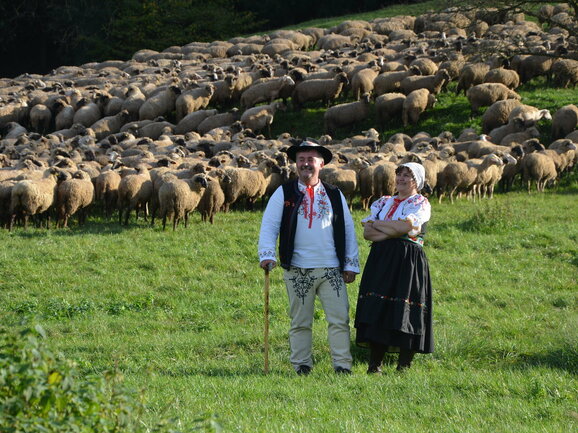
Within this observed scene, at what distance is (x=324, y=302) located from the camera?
8094 mm

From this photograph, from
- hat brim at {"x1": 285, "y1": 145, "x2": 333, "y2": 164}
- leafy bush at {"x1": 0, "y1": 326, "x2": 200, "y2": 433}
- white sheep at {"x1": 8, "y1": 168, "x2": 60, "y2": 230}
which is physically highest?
hat brim at {"x1": 285, "y1": 145, "x2": 333, "y2": 164}

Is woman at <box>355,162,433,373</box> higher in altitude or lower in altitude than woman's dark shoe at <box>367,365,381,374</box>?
higher

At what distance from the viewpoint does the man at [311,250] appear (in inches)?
317

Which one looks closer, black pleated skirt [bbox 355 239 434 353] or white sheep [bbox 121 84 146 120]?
black pleated skirt [bbox 355 239 434 353]

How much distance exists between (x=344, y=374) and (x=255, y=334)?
2.29m

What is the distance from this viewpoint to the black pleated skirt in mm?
8008

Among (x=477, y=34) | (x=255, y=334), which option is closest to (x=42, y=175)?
(x=255, y=334)

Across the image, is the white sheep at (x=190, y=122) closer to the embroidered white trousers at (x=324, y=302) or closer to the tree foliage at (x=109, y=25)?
the embroidered white trousers at (x=324, y=302)

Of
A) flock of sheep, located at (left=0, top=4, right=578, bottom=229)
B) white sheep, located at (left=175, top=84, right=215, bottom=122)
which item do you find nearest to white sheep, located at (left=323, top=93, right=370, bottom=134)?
flock of sheep, located at (left=0, top=4, right=578, bottom=229)

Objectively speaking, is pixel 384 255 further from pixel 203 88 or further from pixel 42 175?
pixel 203 88

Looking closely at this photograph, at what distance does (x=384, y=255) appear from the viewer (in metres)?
8.16

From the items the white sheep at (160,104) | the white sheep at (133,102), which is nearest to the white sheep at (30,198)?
the white sheep at (160,104)

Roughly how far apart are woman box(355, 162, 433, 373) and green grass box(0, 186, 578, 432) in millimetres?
393

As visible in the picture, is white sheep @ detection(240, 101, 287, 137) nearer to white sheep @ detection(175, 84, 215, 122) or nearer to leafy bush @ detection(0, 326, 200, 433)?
white sheep @ detection(175, 84, 215, 122)
